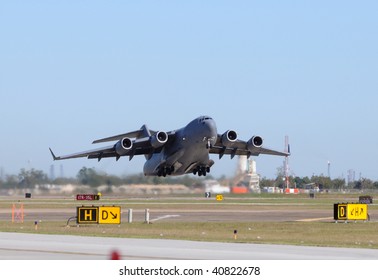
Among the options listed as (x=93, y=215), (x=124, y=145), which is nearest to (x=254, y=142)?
(x=124, y=145)

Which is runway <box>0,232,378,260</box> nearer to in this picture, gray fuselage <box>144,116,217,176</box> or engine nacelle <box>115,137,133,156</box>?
gray fuselage <box>144,116,217,176</box>

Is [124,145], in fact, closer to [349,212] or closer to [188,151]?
[188,151]

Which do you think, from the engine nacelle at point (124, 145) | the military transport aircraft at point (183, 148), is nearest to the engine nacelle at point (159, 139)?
the military transport aircraft at point (183, 148)

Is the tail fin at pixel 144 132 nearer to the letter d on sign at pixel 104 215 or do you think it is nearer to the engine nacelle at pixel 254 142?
the engine nacelle at pixel 254 142

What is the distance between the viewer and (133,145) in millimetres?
64062

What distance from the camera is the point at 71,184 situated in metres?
67.9

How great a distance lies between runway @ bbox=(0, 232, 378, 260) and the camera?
2167cm

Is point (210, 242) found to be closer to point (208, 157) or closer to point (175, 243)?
point (175, 243)

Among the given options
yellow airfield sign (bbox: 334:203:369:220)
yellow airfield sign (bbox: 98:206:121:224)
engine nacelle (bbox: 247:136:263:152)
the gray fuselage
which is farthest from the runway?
engine nacelle (bbox: 247:136:263:152)

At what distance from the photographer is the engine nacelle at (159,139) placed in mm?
61312

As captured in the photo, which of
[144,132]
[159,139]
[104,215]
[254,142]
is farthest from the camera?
[144,132]

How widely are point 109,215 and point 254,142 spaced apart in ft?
74.0

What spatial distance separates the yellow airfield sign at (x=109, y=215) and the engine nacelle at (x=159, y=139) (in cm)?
1908
